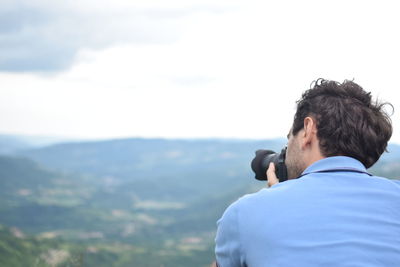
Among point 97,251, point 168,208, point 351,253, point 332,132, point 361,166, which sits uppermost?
point 332,132

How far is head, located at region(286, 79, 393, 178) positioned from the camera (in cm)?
227

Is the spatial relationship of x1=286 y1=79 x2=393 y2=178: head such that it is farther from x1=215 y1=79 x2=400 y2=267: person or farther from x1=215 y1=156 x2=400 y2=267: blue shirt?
x1=215 y1=156 x2=400 y2=267: blue shirt

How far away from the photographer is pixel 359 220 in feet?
6.63

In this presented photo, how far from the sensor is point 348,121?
7.39 ft

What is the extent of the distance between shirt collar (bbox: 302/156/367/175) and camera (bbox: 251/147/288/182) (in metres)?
0.29

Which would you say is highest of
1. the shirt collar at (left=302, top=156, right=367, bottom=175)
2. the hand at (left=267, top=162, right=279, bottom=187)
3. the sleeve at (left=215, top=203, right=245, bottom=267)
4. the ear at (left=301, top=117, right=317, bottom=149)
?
the ear at (left=301, top=117, right=317, bottom=149)

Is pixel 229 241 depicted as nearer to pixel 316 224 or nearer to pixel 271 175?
pixel 316 224

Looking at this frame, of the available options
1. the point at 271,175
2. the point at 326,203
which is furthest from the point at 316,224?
the point at 271,175

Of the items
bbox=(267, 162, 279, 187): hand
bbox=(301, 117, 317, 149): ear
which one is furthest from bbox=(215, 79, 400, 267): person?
bbox=(267, 162, 279, 187): hand

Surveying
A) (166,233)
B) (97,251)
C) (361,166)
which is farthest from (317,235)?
(166,233)

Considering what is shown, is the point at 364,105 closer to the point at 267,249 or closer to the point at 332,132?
the point at 332,132

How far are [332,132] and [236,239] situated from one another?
1.98ft

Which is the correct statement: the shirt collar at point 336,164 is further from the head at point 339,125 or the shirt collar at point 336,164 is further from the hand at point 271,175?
the hand at point 271,175

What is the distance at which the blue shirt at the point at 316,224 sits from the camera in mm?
1937
